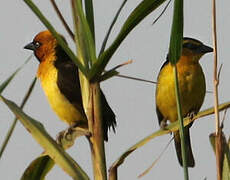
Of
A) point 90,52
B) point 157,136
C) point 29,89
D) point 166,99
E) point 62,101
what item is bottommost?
point 166,99

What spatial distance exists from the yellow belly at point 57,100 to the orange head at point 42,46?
1.42 ft

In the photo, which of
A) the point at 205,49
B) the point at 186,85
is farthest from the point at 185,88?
the point at 205,49

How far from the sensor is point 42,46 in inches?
190

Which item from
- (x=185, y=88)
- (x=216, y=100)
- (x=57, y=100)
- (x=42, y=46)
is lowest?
(x=185, y=88)

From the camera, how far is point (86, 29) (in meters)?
Answer: 1.80

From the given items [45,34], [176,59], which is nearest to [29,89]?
[176,59]

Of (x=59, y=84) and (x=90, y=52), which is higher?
(x=90, y=52)

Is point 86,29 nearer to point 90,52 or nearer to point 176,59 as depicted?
point 90,52

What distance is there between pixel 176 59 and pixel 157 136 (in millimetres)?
328

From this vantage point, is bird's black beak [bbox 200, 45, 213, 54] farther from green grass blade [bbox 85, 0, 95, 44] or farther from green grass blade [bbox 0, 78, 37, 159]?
green grass blade [bbox 85, 0, 95, 44]

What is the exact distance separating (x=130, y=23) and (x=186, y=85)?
2572 mm

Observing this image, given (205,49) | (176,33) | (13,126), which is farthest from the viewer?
(205,49)

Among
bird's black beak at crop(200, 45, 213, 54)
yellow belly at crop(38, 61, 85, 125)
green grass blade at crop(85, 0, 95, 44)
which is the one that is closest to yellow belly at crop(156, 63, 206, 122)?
bird's black beak at crop(200, 45, 213, 54)

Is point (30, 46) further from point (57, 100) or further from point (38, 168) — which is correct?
point (38, 168)
